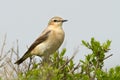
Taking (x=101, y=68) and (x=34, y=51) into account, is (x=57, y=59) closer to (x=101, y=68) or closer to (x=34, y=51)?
(x=101, y=68)

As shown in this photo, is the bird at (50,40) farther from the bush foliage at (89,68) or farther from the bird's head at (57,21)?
the bush foliage at (89,68)

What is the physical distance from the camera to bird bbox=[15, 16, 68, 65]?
1187 centimetres

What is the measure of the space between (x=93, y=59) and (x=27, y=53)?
5.27 m

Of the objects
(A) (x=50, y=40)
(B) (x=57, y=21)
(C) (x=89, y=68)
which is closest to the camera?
(C) (x=89, y=68)

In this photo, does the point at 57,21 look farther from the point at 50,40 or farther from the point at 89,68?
the point at 89,68

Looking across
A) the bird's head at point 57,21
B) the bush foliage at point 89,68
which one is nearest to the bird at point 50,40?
the bird's head at point 57,21

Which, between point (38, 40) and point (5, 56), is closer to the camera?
point (5, 56)

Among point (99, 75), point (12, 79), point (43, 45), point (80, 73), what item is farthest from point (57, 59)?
point (43, 45)

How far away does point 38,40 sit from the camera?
42.0ft

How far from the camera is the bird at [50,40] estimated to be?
1187cm

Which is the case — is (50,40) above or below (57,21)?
below

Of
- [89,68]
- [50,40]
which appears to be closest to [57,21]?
[50,40]

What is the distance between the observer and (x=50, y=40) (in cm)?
1221

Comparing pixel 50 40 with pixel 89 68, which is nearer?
pixel 89 68
